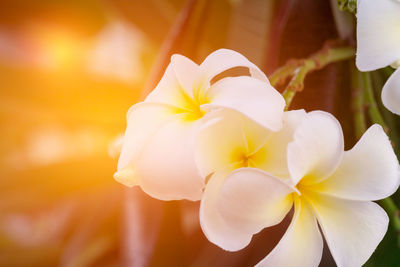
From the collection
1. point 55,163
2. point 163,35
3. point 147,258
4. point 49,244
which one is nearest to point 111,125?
point 55,163

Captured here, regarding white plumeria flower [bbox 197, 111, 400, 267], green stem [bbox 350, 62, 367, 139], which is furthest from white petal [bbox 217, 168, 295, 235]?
green stem [bbox 350, 62, 367, 139]

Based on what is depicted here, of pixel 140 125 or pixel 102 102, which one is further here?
pixel 102 102

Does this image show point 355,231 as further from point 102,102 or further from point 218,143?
point 102,102

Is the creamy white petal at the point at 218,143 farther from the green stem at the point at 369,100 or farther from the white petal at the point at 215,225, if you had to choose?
the green stem at the point at 369,100

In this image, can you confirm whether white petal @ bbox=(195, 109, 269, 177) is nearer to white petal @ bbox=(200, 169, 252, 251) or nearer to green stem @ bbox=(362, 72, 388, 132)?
white petal @ bbox=(200, 169, 252, 251)

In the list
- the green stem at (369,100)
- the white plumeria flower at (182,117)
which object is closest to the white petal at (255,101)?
the white plumeria flower at (182,117)

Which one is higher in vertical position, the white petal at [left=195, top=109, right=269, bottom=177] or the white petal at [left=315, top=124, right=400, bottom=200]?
the white petal at [left=195, top=109, right=269, bottom=177]

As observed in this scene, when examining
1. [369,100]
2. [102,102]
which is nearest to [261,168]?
Result: [369,100]
